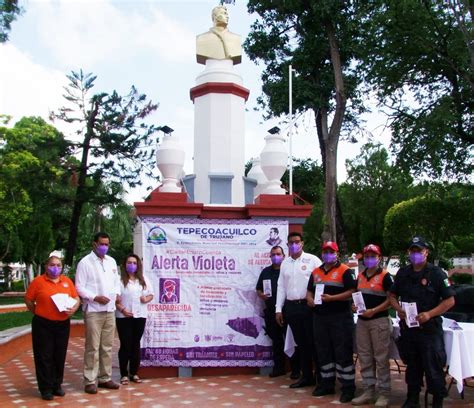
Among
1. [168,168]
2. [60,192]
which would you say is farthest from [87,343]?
[60,192]

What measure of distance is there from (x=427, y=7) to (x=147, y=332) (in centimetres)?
1207

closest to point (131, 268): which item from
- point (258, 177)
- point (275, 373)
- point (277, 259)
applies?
point (277, 259)

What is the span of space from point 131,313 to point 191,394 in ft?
4.29

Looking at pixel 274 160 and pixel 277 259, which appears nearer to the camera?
pixel 277 259

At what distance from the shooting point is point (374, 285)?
602 cm

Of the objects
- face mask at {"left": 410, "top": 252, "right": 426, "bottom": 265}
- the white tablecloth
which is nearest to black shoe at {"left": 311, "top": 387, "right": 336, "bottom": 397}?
the white tablecloth

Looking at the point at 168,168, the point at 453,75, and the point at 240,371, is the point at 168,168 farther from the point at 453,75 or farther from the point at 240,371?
the point at 453,75

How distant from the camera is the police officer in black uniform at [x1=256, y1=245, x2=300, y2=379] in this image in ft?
24.3

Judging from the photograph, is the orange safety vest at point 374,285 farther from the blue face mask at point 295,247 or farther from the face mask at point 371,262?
the blue face mask at point 295,247

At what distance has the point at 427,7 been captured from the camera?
14.9m

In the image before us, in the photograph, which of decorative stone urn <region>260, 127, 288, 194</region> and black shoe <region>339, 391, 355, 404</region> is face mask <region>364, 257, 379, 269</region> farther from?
decorative stone urn <region>260, 127, 288, 194</region>

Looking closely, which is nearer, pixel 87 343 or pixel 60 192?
pixel 87 343

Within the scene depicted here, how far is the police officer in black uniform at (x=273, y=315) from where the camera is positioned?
7.42 metres

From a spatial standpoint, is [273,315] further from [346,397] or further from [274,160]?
[274,160]
